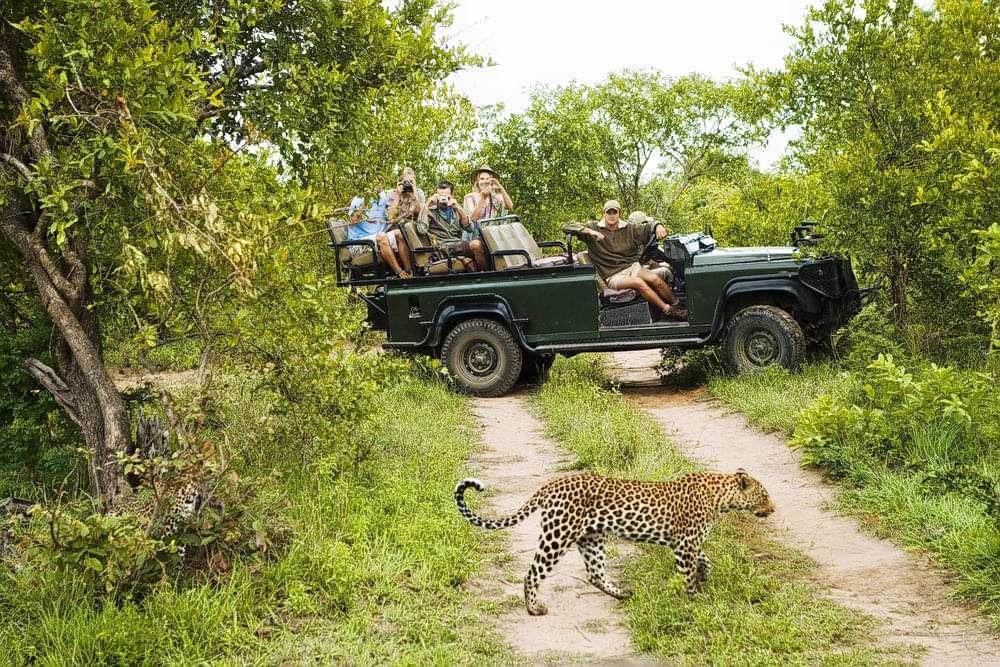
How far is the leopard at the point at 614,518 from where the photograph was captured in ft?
15.5

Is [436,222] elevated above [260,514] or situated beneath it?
elevated above

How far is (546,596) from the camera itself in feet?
16.8

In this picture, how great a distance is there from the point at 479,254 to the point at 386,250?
1.18m

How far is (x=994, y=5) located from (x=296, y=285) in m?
8.30

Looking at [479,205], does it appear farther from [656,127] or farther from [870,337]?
[656,127]

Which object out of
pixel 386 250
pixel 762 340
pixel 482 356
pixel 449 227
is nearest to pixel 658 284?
pixel 762 340

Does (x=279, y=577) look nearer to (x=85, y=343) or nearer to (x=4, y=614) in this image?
(x=4, y=614)

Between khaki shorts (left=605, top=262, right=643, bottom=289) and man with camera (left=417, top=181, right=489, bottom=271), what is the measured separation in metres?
1.59

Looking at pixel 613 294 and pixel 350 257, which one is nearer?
pixel 613 294

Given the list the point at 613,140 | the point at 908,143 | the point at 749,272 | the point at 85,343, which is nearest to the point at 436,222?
the point at 749,272

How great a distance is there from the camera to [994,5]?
33.2ft

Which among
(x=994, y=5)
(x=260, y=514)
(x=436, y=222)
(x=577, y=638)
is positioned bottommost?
(x=577, y=638)

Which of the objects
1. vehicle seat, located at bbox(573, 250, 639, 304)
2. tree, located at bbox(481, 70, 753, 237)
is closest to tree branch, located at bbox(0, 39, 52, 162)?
vehicle seat, located at bbox(573, 250, 639, 304)

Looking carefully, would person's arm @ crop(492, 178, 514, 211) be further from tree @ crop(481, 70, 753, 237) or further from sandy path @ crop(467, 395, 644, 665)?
tree @ crop(481, 70, 753, 237)
